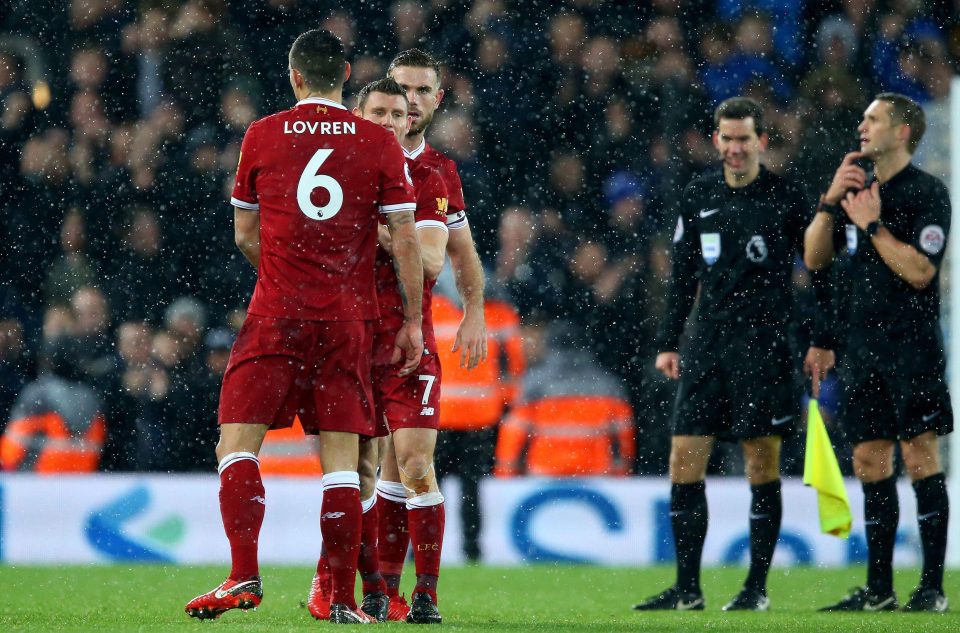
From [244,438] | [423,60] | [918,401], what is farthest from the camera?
[918,401]

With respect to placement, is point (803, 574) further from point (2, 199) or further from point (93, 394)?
point (2, 199)

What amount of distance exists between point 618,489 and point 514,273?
142 centimetres

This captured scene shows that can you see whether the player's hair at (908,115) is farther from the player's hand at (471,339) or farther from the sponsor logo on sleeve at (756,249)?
the player's hand at (471,339)

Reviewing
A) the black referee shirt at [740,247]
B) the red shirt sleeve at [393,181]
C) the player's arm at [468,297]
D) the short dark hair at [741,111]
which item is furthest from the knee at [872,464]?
the red shirt sleeve at [393,181]

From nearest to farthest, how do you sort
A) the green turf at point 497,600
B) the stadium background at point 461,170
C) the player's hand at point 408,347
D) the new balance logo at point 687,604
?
the player's hand at point 408,347 < the green turf at point 497,600 < the new balance logo at point 687,604 < the stadium background at point 461,170

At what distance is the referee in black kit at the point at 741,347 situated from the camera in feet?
21.4

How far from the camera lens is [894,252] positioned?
252 inches

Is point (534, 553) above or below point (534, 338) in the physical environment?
below

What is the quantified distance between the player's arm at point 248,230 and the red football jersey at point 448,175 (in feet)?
2.53

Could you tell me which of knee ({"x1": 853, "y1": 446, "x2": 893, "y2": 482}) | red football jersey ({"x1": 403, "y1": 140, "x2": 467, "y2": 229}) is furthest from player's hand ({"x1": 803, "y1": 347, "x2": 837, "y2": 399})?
red football jersey ({"x1": 403, "y1": 140, "x2": 467, "y2": 229})

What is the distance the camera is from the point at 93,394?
362 inches

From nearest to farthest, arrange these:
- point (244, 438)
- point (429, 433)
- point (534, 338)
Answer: point (244, 438), point (429, 433), point (534, 338)

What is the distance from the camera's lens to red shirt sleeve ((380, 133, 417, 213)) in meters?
4.78

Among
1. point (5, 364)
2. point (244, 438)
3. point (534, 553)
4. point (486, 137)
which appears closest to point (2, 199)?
point (5, 364)
